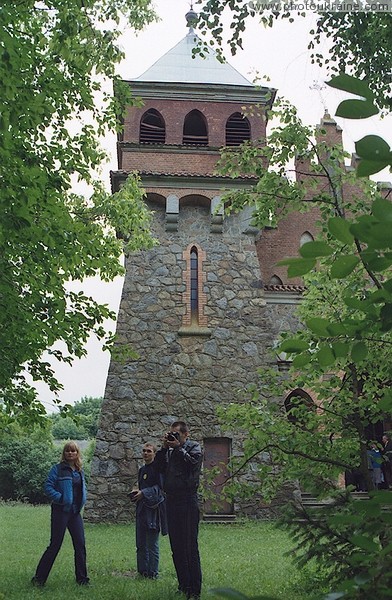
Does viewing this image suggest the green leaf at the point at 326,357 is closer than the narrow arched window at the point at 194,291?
Yes

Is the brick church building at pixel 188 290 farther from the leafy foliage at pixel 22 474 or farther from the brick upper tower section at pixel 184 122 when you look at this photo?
the leafy foliage at pixel 22 474

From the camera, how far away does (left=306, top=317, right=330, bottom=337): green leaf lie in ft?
3.84

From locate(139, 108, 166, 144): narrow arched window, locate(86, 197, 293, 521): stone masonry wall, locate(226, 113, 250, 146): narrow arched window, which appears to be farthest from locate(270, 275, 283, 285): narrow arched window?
locate(139, 108, 166, 144): narrow arched window

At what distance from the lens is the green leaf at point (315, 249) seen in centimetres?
103

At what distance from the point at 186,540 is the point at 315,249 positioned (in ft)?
15.4

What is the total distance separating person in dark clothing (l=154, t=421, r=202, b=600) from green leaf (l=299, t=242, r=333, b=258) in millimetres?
4457

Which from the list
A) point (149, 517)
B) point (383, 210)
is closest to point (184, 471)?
Answer: point (149, 517)

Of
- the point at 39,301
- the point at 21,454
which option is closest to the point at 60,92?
the point at 39,301

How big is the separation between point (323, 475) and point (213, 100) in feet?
38.9

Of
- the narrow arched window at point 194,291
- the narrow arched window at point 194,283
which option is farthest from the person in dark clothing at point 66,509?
the narrow arched window at point 194,283

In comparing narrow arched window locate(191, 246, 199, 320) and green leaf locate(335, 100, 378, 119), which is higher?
narrow arched window locate(191, 246, 199, 320)

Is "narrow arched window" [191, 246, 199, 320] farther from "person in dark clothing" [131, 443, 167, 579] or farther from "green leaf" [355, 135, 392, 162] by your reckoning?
"green leaf" [355, 135, 392, 162]

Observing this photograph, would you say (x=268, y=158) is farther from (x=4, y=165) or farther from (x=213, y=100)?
(x=213, y=100)

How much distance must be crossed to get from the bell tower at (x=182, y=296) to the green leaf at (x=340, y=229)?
1099cm
